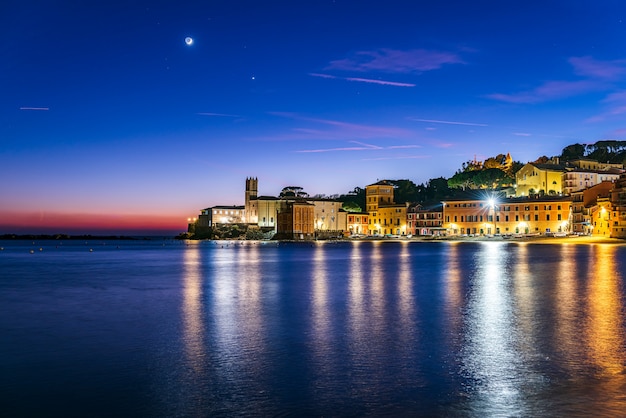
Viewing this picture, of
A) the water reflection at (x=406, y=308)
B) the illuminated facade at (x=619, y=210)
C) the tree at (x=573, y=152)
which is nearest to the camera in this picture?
the water reflection at (x=406, y=308)

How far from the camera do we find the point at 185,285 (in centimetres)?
3209

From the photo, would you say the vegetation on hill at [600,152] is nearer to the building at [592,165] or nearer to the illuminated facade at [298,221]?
the building at [592,165]

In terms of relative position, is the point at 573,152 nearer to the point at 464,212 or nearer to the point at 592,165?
the point at 592,165

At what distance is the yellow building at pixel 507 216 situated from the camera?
98.1 metres

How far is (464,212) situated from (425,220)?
1190 cm

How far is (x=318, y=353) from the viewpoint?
1329cm

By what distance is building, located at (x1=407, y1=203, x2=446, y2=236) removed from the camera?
389 ft

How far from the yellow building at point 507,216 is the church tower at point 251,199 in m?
51.5

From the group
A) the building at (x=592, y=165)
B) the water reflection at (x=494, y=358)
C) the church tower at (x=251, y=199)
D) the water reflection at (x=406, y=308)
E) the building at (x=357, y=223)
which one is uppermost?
the building at (x=592, y=165)

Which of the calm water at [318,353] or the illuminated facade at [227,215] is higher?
the illuminated facade at [227,215]

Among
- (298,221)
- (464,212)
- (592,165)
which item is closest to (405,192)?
(298,221)

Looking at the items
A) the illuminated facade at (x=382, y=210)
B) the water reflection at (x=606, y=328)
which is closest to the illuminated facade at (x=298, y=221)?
the illuminated facade at (x=382, y=210)

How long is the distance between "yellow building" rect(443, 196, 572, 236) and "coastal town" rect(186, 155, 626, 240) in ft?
0.58

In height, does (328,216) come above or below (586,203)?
below
